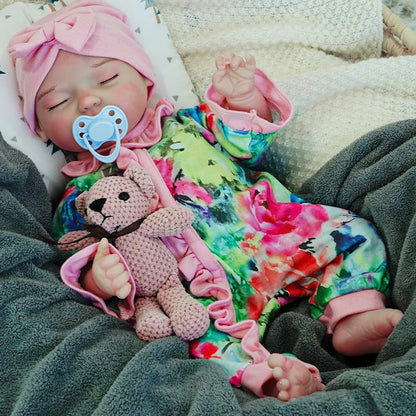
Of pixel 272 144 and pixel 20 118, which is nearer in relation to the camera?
pixel 20 118

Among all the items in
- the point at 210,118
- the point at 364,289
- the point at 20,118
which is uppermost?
the point at 20,118

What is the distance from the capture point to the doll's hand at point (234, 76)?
100 cm

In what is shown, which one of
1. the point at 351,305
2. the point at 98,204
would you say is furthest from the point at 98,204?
the point at 351,305

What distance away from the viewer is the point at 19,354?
0.72 metres

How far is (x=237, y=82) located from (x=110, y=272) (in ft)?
1.45

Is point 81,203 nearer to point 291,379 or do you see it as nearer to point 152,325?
point 152,325

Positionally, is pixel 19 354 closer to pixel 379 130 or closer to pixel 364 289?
pixel 364 289

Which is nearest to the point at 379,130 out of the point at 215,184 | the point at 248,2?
the point at 215,184

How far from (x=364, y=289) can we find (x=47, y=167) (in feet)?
2.08

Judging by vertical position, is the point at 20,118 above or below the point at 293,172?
above

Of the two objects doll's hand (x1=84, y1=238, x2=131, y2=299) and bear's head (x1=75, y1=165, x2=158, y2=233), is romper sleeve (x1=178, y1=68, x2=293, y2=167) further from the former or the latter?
doll's hand (x1=84, y1=238, x2=131, y2=299)

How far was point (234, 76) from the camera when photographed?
1017mm

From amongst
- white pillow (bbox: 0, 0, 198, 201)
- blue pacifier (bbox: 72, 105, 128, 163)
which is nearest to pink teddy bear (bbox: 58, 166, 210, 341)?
blue pacifier (bbox: 72, 105, 128, 163)

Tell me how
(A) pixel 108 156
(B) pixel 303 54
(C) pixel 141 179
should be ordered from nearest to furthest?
1. (C) pixel 141 179
2. (A) pixel 108 156
3. (B) pixel 303 54
